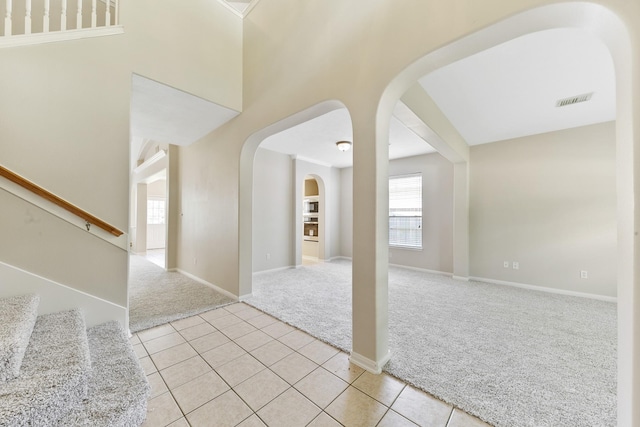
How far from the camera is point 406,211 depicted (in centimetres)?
559

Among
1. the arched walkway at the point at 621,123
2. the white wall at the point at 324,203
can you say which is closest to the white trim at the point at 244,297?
the white wall at the point at 324,203

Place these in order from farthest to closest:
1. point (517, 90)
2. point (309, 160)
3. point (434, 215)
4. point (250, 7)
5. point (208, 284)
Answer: point (309, 160)
point (434, 215)
point (208, 284)
point (250, 7)
point (517, 90)

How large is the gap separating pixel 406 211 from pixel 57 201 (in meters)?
5.65

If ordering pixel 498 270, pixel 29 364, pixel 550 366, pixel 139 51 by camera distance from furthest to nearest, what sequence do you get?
pixel 498 270 < pixel 139 51 < pixel 550 366 < pixel 29 364

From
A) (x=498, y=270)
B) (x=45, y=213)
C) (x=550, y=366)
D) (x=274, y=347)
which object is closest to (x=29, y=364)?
(x=45, y=213)

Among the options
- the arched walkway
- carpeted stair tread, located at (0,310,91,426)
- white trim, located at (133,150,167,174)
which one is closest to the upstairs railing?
carpeted stair tread, located at (0,310,91,426)

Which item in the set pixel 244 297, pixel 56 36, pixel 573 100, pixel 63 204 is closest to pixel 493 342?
pixel 244 297

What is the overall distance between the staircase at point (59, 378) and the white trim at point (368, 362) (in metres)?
1.43

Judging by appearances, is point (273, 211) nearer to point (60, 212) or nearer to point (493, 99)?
point (60, 212)

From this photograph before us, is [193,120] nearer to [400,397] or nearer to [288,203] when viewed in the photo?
[288,203]

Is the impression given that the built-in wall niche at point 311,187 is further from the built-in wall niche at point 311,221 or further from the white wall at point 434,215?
the white wall at point 434,215

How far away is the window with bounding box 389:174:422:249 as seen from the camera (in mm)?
5387

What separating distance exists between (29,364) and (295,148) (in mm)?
4496

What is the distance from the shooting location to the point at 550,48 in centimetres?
202
